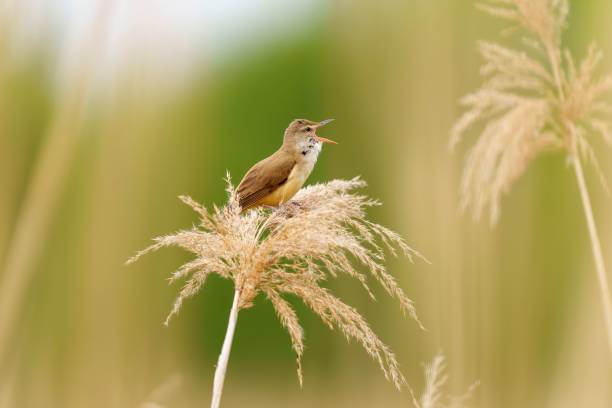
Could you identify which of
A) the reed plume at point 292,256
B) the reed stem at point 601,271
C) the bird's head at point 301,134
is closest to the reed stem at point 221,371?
the reed plume at point 292,256

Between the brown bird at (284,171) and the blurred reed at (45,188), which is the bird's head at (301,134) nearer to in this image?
the brown bird at (284,171)

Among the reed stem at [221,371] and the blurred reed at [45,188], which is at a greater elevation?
the blurred reed at [45,188]

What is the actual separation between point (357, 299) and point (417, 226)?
222cm

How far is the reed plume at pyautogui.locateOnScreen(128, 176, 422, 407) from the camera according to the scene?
5.86ft

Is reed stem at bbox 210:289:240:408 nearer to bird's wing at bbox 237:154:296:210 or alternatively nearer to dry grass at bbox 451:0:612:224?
dry grass at bbox 451:0:612:224

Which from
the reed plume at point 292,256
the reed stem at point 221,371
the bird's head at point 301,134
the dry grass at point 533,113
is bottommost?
the reed stem at point 221,371

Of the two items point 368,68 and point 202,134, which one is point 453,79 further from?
point 202,134

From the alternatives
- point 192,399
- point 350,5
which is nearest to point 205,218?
point 192,399

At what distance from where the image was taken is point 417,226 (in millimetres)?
5031

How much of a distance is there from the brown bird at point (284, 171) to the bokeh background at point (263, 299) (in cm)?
46

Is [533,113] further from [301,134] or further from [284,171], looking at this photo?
[301,134]

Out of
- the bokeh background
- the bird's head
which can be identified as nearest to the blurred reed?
the bokeh background

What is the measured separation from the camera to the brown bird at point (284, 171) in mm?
3141

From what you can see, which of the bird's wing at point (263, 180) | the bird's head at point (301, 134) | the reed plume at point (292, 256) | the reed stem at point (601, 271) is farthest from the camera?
the bird's head at point (301, 134)
